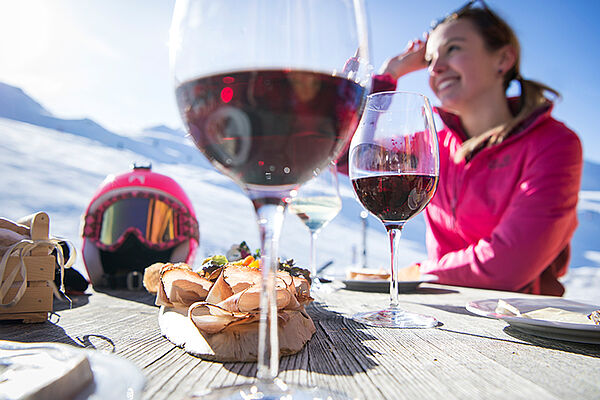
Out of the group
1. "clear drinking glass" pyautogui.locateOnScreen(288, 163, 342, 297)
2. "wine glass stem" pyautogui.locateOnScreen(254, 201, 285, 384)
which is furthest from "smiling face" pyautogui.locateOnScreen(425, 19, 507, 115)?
"wine glass stem" pyautogui.locateOnScreen(254, 201, 285, 384)

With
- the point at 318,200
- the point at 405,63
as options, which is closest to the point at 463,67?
the point at 405,63

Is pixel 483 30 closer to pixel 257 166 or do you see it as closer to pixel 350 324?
pixel 350 324

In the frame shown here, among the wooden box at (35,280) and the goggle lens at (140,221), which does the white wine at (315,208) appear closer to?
the goggle lens at (140,221)

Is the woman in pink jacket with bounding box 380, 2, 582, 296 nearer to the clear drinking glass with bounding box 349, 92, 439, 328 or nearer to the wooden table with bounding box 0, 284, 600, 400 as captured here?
the clear drinking glass with bounding box 349, 92, 439, 328

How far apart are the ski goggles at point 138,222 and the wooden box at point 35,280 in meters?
0.41

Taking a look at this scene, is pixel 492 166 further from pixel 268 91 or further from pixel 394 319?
pixel 268 91

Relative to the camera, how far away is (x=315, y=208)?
3.44ft

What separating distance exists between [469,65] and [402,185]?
63.6 inches

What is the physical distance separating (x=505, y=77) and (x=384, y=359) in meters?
2.15

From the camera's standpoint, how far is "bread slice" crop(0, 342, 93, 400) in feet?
0.70

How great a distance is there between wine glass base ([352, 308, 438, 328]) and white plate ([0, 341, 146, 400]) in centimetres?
32

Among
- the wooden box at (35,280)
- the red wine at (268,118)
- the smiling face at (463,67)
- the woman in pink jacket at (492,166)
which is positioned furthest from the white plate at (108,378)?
the smiling face at (463,67)

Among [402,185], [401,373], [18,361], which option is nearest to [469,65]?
[402,185]

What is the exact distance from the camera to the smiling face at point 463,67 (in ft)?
6.64
